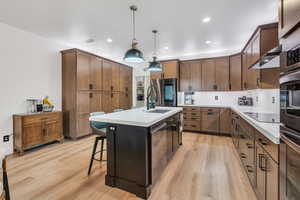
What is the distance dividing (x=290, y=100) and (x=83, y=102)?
4.19m

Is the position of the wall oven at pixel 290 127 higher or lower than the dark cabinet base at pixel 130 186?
higher

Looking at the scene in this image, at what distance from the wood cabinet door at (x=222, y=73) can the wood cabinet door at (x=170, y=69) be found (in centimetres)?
135

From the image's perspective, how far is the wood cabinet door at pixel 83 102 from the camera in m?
3.88

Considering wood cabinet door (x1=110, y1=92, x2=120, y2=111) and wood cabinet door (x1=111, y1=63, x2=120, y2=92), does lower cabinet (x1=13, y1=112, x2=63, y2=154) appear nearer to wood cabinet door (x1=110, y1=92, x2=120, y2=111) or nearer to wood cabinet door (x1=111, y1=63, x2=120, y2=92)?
wood cabinet door (x1=110, y1=92, x2=120, y2=111)

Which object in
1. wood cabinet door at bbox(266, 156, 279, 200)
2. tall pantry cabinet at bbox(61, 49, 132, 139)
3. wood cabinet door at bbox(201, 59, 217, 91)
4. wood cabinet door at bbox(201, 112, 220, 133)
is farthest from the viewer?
wood cabinet door at bbox(201, 59, 217, 91)

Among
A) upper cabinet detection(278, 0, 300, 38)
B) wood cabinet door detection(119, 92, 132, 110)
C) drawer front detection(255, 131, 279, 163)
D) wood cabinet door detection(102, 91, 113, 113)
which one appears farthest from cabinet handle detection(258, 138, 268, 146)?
wood cabinet door detection(119, 92, 132, 110)

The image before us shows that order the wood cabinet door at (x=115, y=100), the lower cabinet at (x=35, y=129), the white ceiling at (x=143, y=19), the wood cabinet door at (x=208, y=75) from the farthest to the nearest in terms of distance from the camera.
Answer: the wood cabinet door at (x=115, y=100) → the wood cabinet door at (x=208, y=75) → the lower cabinet at (x=35, y=129) → the white ceiling at (x=143, y=19)

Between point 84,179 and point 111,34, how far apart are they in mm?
3197

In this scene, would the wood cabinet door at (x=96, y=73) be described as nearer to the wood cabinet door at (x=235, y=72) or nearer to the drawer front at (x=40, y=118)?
the drawer front at (x=40, y=118)

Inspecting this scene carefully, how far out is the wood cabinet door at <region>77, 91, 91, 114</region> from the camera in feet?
12.7

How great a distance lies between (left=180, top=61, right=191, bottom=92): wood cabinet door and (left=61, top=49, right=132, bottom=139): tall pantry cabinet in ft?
8.68

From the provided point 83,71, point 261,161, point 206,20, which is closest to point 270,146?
point 261,161

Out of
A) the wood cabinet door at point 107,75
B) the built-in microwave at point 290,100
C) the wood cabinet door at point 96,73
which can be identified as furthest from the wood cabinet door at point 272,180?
the wood cabinet door at point 107,75

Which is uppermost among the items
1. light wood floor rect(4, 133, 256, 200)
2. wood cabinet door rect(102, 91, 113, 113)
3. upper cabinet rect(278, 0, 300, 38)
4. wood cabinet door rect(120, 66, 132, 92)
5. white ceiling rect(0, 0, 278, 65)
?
white ceiling rect(0, 0, 278, 65)
